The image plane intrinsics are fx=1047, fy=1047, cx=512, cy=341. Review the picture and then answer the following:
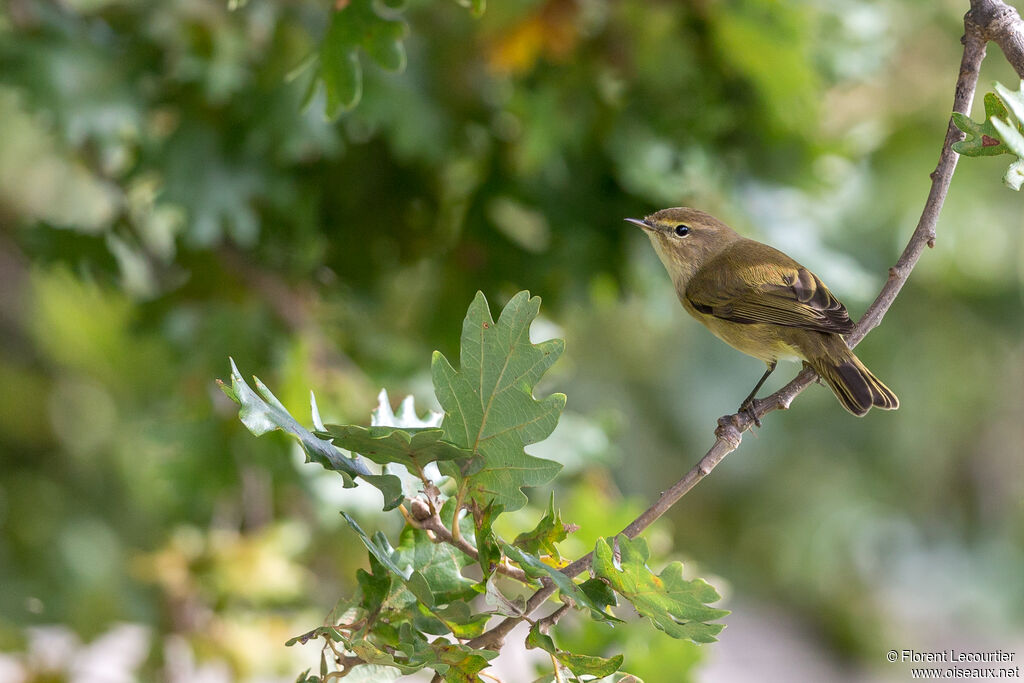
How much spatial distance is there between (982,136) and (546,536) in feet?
2.07

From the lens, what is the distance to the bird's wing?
5.90 feet

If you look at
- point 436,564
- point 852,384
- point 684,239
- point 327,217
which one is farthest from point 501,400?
point 327,217

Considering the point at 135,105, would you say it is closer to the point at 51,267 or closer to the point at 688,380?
the point at 51,267

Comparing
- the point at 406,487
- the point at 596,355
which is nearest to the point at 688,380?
the point at 596,355

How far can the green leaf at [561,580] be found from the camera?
1.06 metres

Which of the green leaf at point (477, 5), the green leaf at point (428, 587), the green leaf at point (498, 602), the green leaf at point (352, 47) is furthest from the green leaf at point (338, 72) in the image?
the green leaf at point (498, 602)

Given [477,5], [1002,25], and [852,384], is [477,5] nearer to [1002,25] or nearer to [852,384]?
[1002,25]

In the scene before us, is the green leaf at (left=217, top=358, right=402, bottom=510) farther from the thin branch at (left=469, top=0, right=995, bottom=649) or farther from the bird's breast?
the bird's breast

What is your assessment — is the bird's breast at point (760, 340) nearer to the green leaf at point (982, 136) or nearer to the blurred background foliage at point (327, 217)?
the blurred background foliage at point (327, 217)

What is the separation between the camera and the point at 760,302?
195 cm

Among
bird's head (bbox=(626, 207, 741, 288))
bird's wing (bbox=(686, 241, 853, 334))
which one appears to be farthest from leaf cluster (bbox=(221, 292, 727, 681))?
bird's head (bbox=(626, 207, 741, 288))

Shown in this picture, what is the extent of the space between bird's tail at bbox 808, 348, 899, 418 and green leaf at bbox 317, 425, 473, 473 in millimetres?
736

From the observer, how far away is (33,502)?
391cm

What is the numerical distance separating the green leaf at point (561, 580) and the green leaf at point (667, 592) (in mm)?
34
